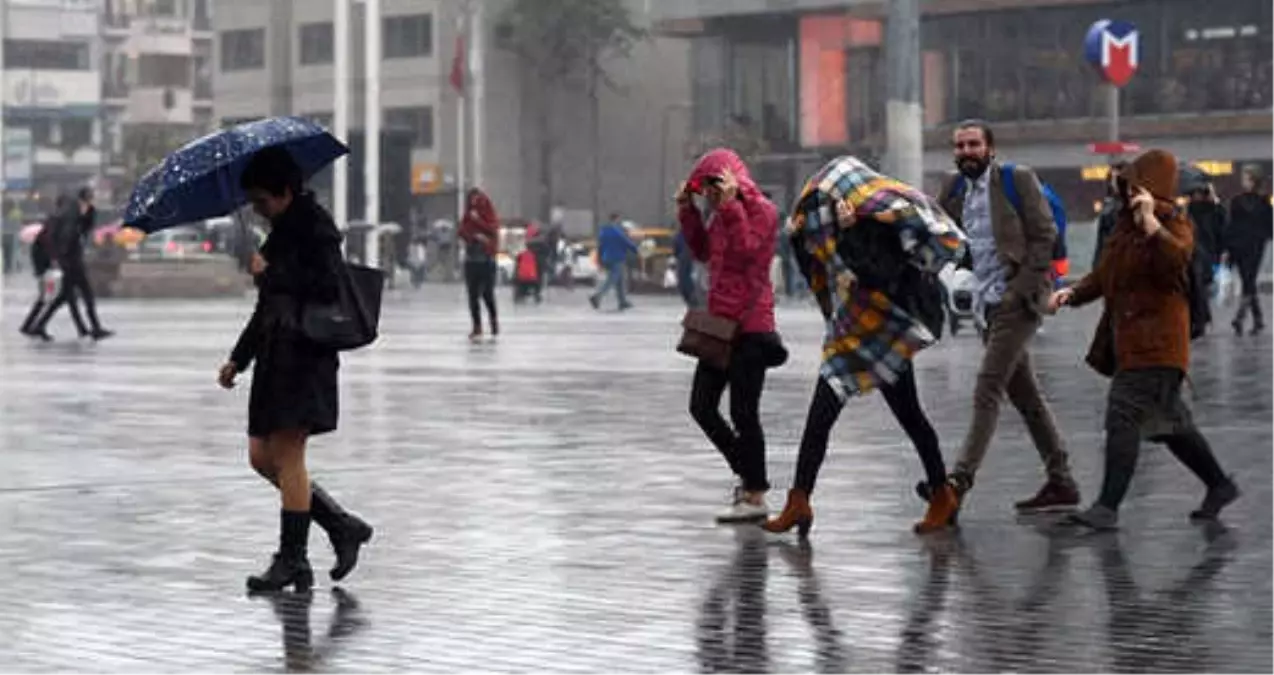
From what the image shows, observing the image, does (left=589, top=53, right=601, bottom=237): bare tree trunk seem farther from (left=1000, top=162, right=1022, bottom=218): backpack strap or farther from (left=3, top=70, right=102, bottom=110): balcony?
(left=1000, top=162, right=1022, bottom=218): backpack strap

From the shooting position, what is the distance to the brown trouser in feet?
44.5

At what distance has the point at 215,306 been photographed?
177 ft

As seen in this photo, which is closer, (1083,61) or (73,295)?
(73,295)

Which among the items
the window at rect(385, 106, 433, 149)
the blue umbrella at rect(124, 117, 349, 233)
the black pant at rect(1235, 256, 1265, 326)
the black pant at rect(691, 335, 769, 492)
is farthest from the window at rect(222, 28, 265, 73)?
the blue umbrella at rect(124, 117, 349, 233)

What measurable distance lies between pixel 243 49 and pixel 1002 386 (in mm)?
102410

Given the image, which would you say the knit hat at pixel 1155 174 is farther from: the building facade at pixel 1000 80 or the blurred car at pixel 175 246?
the building facade at pixel 1000 80

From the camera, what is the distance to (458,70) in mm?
95625

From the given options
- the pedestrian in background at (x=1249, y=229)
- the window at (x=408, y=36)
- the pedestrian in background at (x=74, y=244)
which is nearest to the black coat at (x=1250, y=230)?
the pedestrian in background at (x=1249, y=229)

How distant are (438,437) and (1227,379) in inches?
310

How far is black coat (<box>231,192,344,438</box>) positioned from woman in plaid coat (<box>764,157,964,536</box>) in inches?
92.9

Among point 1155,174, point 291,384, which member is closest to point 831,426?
point 1155,174

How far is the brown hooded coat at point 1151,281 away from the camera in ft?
42.2

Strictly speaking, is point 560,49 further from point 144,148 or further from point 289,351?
point 289,351

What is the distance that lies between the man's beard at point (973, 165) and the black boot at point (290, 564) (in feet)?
12.0
